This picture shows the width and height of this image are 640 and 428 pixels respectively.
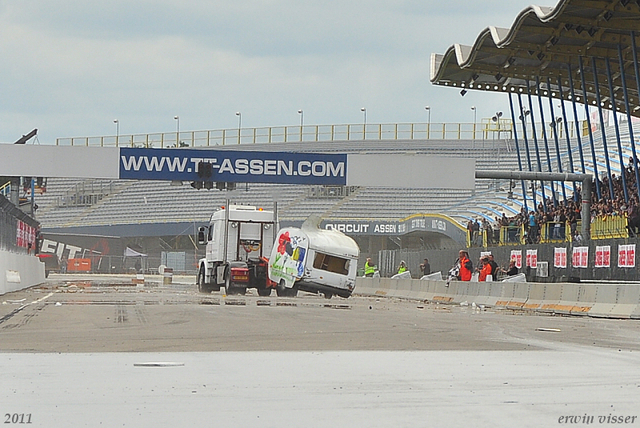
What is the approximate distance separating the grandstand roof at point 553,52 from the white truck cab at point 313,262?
11.0 metres

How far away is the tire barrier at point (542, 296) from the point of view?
2219 centimetres

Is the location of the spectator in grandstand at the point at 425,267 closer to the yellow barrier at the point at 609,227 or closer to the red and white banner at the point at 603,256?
the yellow barrier at the point at 609,227

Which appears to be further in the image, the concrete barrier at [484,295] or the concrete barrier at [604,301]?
the concrete barrier at [484,295]

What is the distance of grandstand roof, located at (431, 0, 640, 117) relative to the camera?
3494 centimetres

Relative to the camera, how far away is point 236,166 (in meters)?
34.8

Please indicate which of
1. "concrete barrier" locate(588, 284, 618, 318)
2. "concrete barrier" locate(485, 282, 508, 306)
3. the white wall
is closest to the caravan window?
"concrete barrier" locate(485, 282, 508, 306)

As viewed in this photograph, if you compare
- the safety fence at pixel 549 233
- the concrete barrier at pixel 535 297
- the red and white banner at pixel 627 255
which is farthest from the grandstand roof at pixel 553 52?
the concrete barrier at pixel 535 297

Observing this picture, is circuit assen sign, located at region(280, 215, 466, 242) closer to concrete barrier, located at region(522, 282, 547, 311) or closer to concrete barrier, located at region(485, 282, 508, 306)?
concrete barrier, located at region(485, 282, 508, 306)

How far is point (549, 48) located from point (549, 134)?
138 ft

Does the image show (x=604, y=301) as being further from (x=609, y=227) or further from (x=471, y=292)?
(x=471, y=292)

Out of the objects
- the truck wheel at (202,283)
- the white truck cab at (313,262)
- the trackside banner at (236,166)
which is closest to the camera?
the white truck cab at (313,262)

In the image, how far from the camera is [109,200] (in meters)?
78.8

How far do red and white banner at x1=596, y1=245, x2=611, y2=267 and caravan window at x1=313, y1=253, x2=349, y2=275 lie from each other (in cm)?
841

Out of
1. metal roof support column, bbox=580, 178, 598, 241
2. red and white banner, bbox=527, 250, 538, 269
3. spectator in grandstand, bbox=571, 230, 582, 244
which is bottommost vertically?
red and white banner, bbox=527, 250, 538, 269
